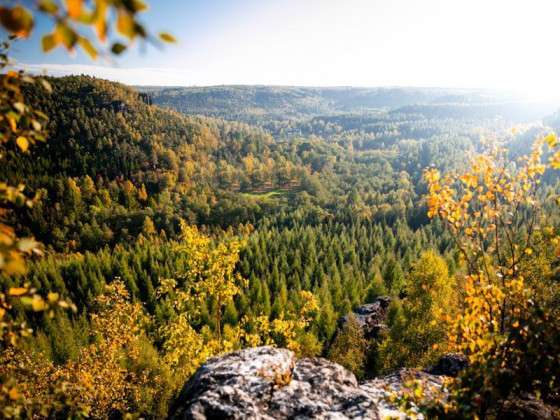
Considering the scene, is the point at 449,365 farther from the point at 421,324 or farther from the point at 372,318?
the point at 372,318

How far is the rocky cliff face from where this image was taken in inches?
376

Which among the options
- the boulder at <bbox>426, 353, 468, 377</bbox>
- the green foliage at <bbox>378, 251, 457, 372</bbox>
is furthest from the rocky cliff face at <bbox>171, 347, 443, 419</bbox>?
the green foliage at <bbox>378, 251, 457, 372</bbox>

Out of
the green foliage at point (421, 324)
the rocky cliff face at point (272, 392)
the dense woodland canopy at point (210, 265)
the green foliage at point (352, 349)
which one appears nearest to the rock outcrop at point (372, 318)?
the green foliage at point (352, 349)

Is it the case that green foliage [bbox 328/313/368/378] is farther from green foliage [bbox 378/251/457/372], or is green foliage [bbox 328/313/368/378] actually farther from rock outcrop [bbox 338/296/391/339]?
green foliage [bbox 378/251/457/372]

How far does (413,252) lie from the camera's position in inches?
3976

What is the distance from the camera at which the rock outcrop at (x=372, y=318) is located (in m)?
49.5

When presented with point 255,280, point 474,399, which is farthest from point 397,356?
point 255,280

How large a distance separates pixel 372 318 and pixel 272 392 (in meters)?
45.8

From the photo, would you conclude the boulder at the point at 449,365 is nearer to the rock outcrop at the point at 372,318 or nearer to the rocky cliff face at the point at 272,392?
the rocky cliff face at the point at 272,392

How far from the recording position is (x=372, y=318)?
5297 centimetres

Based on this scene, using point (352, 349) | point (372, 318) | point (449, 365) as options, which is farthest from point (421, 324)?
point (372, 318)

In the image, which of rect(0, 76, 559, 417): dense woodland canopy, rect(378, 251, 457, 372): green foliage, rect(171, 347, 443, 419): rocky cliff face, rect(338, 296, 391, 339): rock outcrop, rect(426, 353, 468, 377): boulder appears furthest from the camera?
rect(338, 296, 391, 339): rock outcrop

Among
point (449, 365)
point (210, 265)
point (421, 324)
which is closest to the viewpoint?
point (210, 265)

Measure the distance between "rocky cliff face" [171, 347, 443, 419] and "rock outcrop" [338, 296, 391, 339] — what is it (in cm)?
3997
